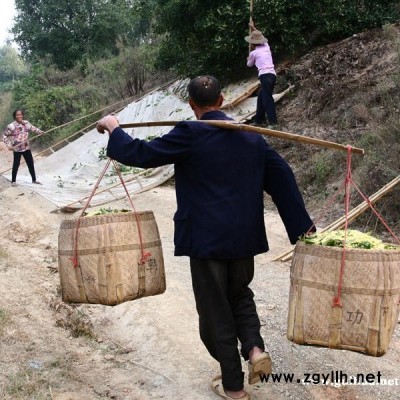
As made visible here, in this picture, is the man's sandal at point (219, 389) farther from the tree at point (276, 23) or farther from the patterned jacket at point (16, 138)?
the tree at point (276, 23)

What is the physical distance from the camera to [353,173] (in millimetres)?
6988

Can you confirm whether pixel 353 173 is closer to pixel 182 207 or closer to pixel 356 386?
pixel 356 386

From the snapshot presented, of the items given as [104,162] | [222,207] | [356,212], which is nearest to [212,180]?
[222,207]

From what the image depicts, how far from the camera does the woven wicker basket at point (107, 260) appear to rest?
2869 mm

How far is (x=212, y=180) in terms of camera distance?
2.65m

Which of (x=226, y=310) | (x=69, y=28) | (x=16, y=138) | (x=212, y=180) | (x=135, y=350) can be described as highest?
Result: (x=69, y=28)

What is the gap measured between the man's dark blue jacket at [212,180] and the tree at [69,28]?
21853 mm

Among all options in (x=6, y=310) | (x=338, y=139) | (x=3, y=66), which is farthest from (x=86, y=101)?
(x=3, y=66)

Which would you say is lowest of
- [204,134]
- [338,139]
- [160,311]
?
[160,311]

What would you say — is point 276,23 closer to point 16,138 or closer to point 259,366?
point 16,138

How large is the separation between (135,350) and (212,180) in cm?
165

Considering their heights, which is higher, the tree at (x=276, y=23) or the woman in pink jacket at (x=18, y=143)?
the tree at (x=276, y=23)

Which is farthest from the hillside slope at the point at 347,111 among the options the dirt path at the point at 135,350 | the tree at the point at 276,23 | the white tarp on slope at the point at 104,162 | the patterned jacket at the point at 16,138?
the patterned jacket at the point at 16,138

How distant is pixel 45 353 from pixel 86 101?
15.7 meters
